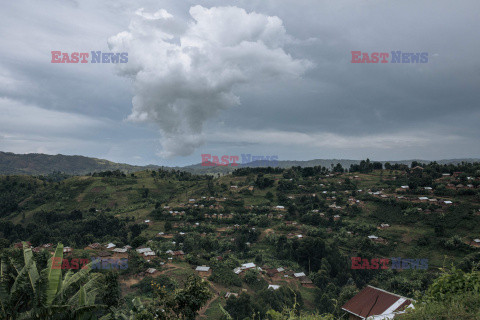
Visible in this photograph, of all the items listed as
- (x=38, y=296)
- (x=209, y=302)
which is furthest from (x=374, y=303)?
(x=38, y=296)

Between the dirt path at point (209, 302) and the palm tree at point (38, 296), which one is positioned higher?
the palm tree at point (38, 296)

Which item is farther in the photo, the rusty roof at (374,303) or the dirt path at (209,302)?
the dirt path at (209,302)

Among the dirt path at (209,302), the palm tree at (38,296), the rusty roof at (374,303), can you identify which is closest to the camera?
the palm tree at (38,296)

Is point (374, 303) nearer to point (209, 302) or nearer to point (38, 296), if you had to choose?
point (209, 302)

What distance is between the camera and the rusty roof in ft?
57.3

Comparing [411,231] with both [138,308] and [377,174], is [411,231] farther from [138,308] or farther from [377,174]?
[138,308]

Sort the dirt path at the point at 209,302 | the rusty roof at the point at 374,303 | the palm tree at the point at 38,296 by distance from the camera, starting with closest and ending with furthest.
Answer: the palm tree at the point at 38,296 < the rusty roof at the point at 374,303 < the dirt path at the point at 209,302

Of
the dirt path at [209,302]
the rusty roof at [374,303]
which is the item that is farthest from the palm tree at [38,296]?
the dirt path at [209,302]

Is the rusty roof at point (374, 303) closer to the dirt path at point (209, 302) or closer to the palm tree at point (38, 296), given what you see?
the dirt path at point (209, 302)

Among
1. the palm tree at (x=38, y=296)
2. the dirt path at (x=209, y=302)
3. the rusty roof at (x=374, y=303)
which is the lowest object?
the dirt path at (x=209, y=302)

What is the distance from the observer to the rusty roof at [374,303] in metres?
17.5

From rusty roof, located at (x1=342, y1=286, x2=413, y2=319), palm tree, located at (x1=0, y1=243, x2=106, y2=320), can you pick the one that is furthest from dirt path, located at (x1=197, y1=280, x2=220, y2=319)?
palm tree, located at (x1=0, y1=243, x2=106, y2=320)

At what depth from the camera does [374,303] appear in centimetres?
1883

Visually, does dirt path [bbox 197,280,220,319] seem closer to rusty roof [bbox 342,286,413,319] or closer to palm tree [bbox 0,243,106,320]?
rusty roof [bbox 342,286,413,319]
